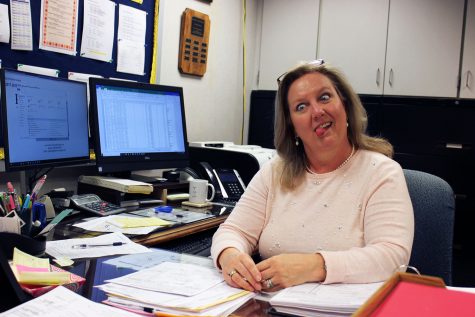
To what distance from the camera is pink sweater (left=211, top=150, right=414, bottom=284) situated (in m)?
1.11

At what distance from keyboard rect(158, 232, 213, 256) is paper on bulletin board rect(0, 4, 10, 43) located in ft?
3.04

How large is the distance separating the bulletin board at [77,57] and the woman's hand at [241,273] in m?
1.15

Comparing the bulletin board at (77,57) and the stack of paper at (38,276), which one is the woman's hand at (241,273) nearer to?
the stack of paper at (38,276)

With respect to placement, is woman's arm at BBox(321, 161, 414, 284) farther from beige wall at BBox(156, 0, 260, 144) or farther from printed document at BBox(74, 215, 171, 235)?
beige wall at BBox(156, 0, 260, 144)

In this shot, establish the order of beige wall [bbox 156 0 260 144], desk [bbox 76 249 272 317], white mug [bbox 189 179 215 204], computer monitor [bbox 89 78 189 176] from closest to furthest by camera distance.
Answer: desk [bbox 76 249 272 317]
computer monitor [bbox 89 78 189 176]
white mug [bbox 189 179 215 204]
beige wall [bbox 156 0 260 144]

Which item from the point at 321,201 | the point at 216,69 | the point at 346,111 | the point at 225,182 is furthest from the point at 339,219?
the point at 216,69

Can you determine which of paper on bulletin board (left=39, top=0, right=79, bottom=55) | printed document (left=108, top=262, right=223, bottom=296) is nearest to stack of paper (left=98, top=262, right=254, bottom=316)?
printed document (left=108, top=262, right=223, bottom=296)

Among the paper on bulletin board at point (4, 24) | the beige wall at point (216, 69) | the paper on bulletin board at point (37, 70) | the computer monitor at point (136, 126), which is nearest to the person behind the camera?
the paper on bulletin board at point (4, 24)

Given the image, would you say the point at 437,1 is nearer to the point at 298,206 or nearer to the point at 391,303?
the point at 298,206

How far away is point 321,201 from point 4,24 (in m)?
1.26

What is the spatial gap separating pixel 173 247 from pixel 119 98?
2.37 ft

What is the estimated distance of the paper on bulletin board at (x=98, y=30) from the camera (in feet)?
6.18

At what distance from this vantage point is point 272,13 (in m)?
3.03

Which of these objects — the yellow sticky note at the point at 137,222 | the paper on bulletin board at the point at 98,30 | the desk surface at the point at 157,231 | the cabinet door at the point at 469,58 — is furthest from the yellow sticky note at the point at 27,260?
the cabinet door at the point at 469,58
